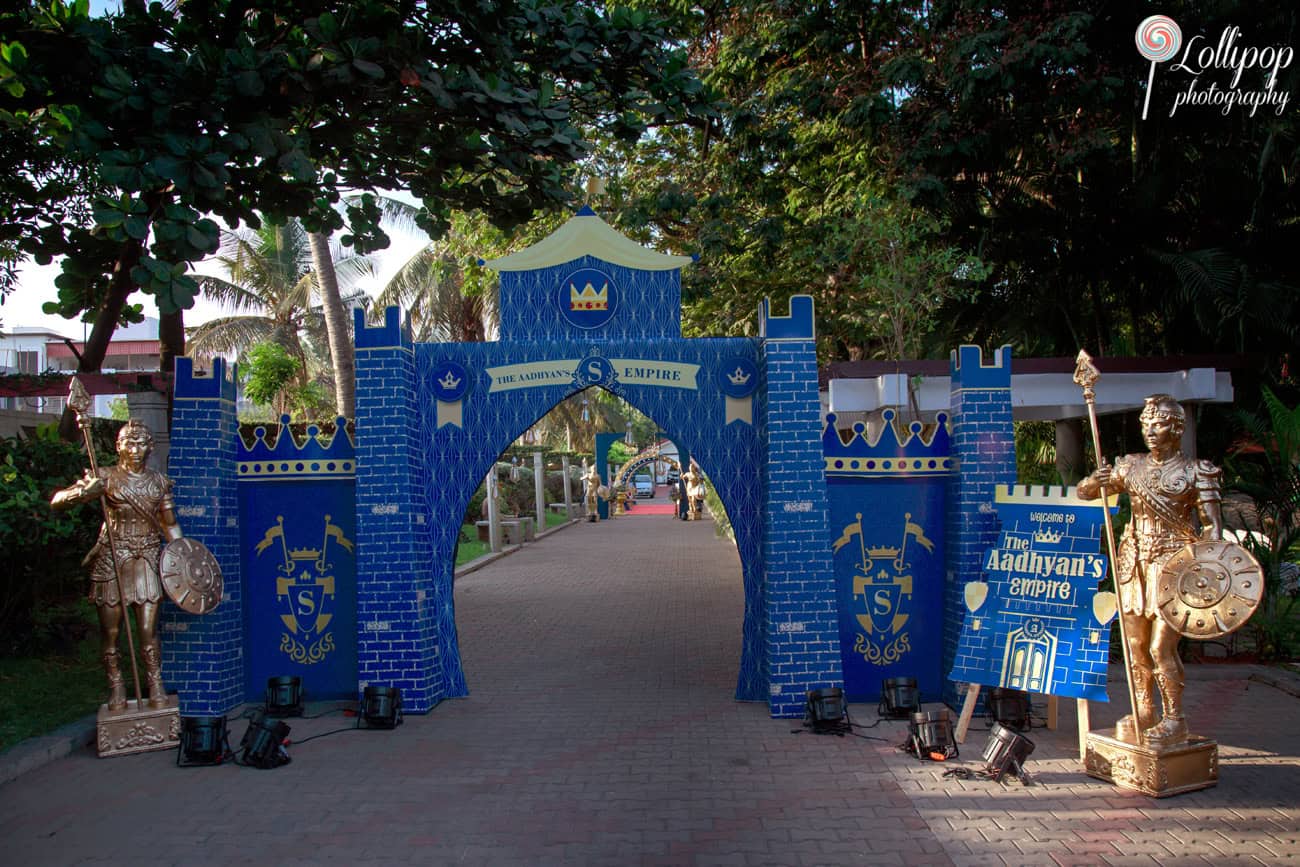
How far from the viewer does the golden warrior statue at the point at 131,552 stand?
624 cm

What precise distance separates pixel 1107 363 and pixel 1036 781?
6.91 metres

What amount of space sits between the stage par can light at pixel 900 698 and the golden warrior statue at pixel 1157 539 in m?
1.51

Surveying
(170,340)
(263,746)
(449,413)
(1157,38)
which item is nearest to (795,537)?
(449,413)

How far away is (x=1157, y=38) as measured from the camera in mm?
11812

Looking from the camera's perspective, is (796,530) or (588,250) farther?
(588,250)

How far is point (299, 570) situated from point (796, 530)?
12.7 feet

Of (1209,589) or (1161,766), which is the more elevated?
(1209,589)

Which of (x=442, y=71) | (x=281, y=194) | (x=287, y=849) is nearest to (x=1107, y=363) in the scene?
(x=442, y=71)

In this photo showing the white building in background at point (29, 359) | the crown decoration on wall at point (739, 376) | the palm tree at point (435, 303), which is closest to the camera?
the crown decoration on wall at point (739, 376)

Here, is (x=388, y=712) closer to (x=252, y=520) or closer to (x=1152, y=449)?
(x=252, y=520)

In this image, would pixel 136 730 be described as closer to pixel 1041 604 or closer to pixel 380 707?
pixel 380 707

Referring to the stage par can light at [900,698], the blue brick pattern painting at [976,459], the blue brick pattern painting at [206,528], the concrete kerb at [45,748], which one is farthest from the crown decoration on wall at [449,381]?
the stage par can light at [900,698]

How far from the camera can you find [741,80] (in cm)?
1305

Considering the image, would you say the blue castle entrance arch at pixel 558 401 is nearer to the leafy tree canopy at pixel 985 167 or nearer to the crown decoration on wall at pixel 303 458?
the crown decoration on wall at pixel 303 458
